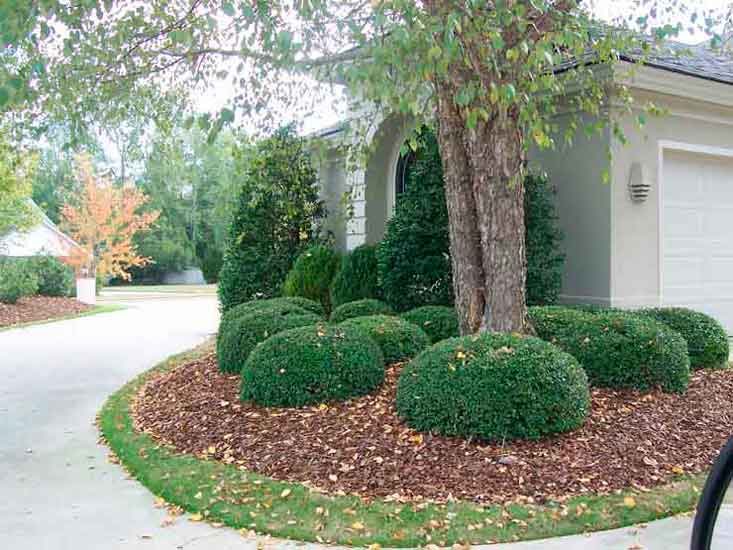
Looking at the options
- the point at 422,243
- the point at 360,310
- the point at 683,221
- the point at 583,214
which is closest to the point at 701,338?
the point at 583,214

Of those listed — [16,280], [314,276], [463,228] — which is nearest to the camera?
[463,228]

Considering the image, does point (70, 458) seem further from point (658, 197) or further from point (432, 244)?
point (658, 197)

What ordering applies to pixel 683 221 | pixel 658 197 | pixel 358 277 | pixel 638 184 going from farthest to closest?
pixel 358 277 < pixel 683 221 < pixel 658 197 < pixel 638 184

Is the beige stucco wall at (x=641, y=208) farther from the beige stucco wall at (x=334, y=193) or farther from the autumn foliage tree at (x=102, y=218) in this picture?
the autumn foliage tree at (x=102, y=218)

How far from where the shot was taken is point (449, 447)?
196 inches

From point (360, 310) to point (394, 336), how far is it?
172 centimetres

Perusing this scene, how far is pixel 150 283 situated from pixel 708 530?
154 ft

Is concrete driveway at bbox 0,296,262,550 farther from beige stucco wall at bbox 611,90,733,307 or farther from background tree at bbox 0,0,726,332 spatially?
beige stucco wall at bbox 611,90,733,307

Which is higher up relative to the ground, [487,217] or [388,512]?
[487,217]

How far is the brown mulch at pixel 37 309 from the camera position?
17.4m

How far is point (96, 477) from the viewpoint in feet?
17.2

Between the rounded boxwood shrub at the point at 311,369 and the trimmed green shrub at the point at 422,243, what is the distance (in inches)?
103

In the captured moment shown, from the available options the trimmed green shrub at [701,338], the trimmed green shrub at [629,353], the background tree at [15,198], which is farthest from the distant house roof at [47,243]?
the trimmed green shrub at [629,353]

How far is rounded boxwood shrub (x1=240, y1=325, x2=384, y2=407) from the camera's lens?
605 cm
